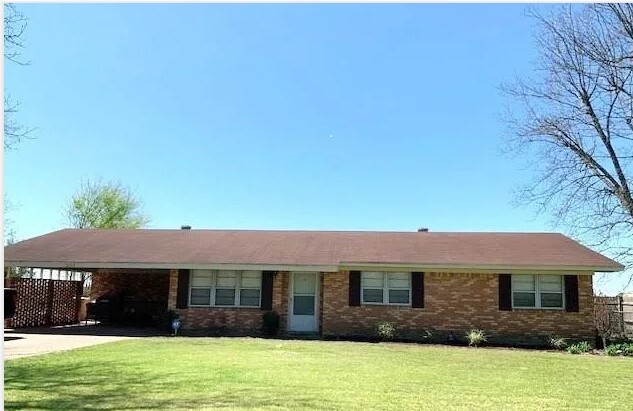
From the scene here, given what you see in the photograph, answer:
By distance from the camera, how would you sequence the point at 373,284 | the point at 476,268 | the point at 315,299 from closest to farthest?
the point at 476,268
the point at 373,284
the point at 315,299

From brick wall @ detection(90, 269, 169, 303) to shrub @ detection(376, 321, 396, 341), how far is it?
876cm

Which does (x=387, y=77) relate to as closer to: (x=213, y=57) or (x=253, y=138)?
(x=213, y=57)

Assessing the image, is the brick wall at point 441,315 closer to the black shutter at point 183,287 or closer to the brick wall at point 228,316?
the brick wall at point 228,316

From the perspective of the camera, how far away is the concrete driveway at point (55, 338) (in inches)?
507

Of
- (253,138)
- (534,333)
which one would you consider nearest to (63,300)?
(253,138)

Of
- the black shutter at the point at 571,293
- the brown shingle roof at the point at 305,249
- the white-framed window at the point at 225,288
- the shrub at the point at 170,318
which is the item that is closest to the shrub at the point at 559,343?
the black shutter at the point at 571,293

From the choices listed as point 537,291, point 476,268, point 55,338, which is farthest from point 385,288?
point 55,338

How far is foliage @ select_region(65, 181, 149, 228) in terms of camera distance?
39812 mm

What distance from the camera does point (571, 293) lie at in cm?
1780

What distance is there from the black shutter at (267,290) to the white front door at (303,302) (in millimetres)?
685

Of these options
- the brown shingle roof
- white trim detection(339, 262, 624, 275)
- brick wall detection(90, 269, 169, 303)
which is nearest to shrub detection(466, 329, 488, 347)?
white trim detection(339, 262, 624, 275)

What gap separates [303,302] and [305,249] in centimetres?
196

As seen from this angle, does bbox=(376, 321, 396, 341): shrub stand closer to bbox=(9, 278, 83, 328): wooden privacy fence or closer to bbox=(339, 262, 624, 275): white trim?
bbox=(339, 262, 624, 275): white trim

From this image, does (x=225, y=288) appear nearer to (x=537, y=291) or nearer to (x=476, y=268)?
(x=476, y=268)
